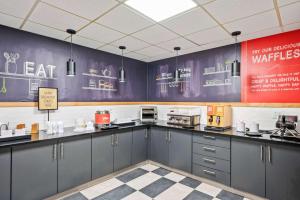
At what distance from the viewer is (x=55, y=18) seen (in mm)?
2404

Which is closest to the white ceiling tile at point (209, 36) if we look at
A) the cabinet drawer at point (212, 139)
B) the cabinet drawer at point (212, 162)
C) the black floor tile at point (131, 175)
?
the cabinet drawer at point (212, 139)

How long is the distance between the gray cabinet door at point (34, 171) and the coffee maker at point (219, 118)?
274 centimetres

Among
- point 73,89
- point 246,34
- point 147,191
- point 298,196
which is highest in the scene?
point 246,34

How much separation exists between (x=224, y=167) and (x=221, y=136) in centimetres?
53

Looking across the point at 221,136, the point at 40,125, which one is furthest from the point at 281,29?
the point at 40,125

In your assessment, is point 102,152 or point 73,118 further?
point 73,118

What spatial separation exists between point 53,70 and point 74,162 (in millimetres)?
A: 1802

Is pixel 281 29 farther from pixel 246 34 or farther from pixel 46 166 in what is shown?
pixel 46 166

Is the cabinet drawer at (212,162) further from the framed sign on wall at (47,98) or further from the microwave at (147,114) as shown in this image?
the framed sign on wall at (47,98)

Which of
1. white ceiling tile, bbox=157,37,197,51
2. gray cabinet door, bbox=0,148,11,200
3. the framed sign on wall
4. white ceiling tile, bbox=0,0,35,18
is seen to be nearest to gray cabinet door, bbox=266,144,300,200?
white ceiling tile, bbox=157,37,197,51

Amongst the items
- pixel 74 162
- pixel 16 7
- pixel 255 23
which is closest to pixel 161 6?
pixel 255 23

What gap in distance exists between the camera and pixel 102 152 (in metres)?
3.07

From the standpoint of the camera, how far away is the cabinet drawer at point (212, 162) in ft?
9.16

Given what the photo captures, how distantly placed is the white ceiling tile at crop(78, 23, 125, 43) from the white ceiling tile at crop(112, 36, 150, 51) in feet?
0.53
